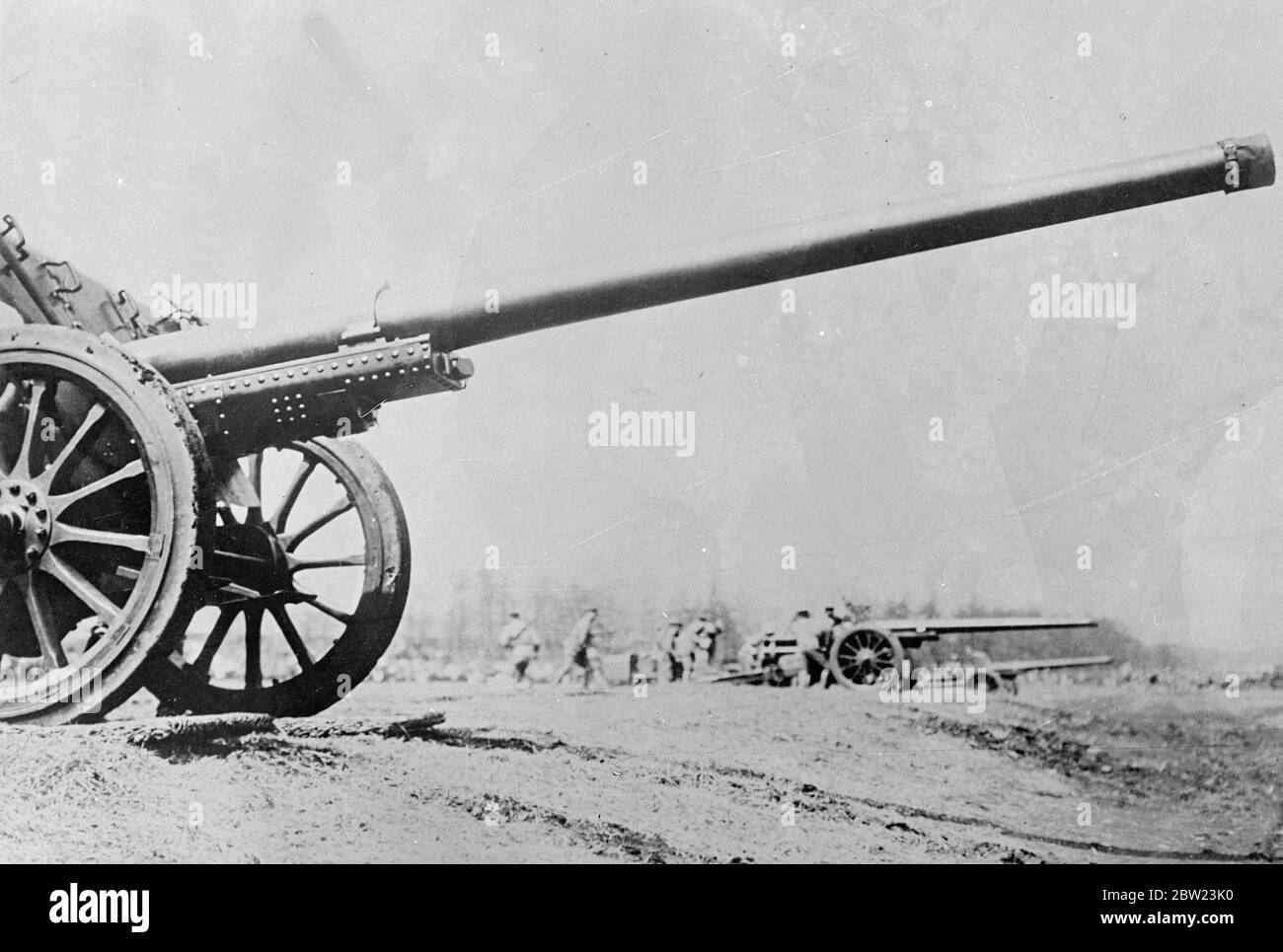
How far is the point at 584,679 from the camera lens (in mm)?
4559

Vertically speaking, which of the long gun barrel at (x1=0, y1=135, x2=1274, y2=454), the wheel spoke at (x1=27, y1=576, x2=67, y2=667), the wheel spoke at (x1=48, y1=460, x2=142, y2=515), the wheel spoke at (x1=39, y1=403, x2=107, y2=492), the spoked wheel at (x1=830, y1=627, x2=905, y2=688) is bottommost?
the spoked wheel at (x1=830, y1=627, x2=905, y2=688)

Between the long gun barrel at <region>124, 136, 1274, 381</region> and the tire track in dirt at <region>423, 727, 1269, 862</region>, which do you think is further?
the tire track in dirt at <region>423, 727, 1269, 862</region>

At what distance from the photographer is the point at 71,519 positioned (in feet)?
13.5

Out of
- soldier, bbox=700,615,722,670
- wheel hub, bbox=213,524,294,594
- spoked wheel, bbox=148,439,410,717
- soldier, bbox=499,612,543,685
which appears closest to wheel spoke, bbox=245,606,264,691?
spoked wheel, bbox=148,439,410,717

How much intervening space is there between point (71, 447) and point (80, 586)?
1.59ft

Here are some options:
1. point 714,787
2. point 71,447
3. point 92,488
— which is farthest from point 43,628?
point 714,787

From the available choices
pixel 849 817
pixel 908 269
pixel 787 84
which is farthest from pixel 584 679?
pixel 787 84

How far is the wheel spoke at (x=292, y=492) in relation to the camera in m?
4.87

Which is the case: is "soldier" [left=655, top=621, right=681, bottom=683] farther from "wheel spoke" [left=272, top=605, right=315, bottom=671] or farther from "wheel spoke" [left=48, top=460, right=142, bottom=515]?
"wheel spoke" [left=48, top=460, right=142, bottom=515]

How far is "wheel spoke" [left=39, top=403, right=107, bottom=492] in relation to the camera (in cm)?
400

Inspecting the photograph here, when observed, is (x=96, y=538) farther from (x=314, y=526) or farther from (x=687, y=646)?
(x=687, y=646)

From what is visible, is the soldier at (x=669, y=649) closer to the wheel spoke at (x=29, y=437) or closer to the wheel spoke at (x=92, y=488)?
the wheel spoke at (x=92, y=488)

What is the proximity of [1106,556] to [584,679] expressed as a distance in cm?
207

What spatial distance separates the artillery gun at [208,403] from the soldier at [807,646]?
1.39 meters
